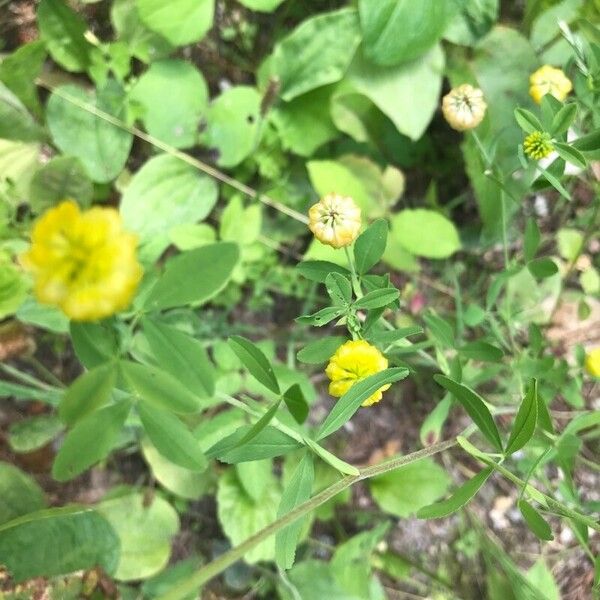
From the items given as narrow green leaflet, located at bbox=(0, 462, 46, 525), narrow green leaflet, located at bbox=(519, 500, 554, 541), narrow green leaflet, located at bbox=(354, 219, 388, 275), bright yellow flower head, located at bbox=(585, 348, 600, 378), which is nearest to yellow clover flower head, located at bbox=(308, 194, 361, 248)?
narrow green leaflet, located at bbox=(354, 219, 388, 275)

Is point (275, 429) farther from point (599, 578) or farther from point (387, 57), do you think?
point (387, 57)

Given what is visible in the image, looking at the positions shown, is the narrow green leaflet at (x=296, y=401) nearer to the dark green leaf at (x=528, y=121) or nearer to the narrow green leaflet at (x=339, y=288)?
the narrow green leaflet at (x=339, y=288)

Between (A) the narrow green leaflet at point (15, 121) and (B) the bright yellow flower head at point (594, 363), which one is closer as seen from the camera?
(B) the bright yellow flower head at point (594, 363)

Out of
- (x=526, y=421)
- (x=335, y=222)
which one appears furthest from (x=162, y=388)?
(x=526, y=421)

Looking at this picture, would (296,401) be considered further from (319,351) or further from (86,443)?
(86,443)

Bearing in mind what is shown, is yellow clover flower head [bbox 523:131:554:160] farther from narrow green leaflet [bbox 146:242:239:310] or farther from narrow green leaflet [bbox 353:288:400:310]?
narrow green leaflet [bbox 146:242:239:310]

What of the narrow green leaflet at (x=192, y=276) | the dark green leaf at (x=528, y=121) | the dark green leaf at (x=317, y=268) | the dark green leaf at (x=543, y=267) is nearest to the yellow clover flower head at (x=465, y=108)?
the dark green leaf at (x=528, y=121)
